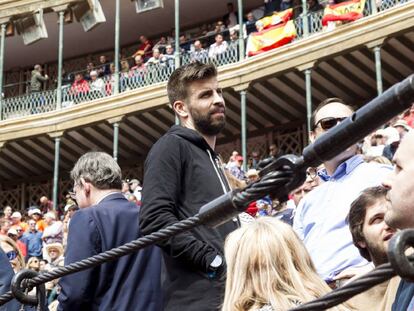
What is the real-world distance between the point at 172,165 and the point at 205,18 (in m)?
20.4

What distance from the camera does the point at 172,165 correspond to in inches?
166

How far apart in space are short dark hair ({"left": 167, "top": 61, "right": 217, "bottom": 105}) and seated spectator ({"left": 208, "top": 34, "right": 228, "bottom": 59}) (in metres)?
16.4

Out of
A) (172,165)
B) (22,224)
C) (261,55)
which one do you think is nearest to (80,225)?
(172,165)

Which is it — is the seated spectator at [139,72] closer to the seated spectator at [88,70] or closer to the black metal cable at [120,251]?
the seated spectator at [88,70]

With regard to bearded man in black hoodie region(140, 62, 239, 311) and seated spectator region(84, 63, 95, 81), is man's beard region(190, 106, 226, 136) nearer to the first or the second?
bearded man in black hoodie region(140, 62, 239, 311)

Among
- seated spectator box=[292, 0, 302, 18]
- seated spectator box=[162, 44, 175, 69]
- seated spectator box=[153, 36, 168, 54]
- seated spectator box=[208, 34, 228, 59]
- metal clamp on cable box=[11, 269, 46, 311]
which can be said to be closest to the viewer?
metal clamp on cable box=[11, 269, 46, 311]

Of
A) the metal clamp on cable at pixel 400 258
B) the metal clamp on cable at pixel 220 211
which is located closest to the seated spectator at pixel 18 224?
the metal clamp on cable at pixel 220 211

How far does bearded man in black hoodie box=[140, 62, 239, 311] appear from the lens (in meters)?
3.95

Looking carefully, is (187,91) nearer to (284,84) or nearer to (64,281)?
(64,281)

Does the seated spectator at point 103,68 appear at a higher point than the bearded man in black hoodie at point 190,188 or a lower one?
higher

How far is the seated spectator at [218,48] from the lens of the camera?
20.8 metres

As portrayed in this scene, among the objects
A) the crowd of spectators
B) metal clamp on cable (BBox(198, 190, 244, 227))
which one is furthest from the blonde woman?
the crowd of spectators

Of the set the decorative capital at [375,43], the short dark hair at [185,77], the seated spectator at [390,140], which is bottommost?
the short dark hair at [185,77]

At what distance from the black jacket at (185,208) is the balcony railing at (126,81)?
15.1m
